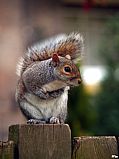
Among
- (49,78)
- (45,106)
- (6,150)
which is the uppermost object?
(49,78)

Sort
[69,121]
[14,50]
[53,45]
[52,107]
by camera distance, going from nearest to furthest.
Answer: [52,107]
[53,45]
[69,121]
[14,50]

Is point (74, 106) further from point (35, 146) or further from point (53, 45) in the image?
point (35, 146)

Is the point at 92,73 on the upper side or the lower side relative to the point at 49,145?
upper

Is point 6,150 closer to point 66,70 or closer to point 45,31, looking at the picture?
point 66,70

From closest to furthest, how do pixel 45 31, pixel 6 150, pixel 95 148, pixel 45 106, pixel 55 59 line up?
pixel 6 150 < pixel 95 148 < pixel 45 106 < pixel 55 59 < pixel 45 31

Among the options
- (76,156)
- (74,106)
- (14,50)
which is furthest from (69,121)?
(76,156)

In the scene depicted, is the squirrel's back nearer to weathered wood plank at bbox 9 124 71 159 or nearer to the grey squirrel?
the grey squirrel

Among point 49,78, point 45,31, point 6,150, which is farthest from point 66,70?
point 45,31
